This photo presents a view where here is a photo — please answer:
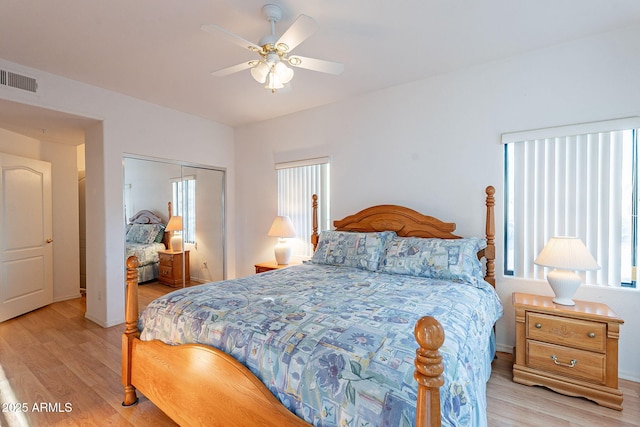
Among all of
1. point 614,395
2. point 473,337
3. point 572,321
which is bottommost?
point 614,395

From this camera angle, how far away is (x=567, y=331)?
81.2 inches

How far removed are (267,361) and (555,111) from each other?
2.94m

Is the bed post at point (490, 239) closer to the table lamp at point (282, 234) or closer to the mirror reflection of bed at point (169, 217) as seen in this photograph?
the table lamp at point (282, 234)

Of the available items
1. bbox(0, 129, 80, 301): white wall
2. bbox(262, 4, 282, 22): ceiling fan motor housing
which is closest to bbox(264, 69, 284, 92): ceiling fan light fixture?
bbox(262, 4, 282, 22): ceiling fan motor housing

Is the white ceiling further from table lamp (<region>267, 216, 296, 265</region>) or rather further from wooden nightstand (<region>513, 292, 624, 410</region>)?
wooden nightstand (<region>513, 292, 624, 410</region>)

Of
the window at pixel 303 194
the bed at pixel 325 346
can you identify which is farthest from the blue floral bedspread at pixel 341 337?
the window at pixel 303 194

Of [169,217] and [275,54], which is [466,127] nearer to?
[275,54]

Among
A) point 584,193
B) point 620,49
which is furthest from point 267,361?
point 620,49

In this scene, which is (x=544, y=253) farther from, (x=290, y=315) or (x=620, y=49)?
(x=290, y=315)

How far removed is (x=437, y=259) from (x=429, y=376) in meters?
1.71

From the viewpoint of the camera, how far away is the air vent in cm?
271

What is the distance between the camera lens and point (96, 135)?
346 centimetres

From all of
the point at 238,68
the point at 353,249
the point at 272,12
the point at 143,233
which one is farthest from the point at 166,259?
the point at 272,12

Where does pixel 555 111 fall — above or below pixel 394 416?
above
